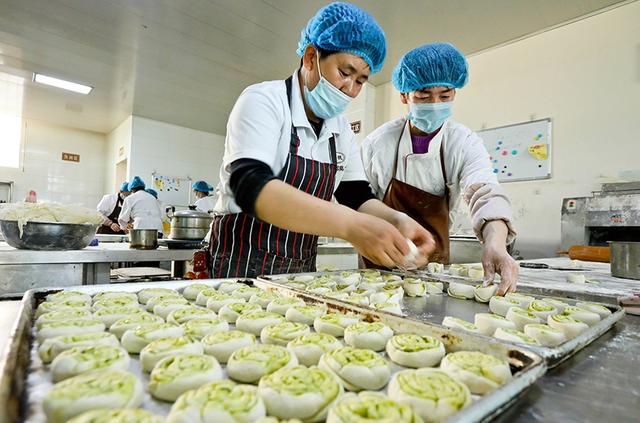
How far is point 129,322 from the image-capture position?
3.17ft

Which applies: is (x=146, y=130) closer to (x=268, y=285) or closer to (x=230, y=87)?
(x=230, y=87)

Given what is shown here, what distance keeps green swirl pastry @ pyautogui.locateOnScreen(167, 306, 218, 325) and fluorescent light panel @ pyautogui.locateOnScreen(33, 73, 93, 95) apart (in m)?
6.55

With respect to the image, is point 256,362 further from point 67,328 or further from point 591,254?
point 591,254

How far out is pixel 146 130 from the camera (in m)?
7.97

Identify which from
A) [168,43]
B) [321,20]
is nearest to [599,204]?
[321,20]

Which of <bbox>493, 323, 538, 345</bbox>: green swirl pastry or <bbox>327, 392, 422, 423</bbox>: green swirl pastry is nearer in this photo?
<bbox>327, 392, 422, 423</bbox>: green swirl pastry

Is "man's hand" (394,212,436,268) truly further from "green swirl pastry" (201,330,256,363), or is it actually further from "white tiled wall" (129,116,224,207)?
"white tiled wall" (129,116,224,207)

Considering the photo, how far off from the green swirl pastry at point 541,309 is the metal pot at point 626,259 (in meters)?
1.04

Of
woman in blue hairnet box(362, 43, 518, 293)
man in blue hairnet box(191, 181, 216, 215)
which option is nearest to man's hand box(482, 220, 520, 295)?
woman in blue hairnet box(362, 43, 518, 293)

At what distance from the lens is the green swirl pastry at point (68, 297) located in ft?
3.69

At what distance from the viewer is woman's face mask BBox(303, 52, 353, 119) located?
1583 mm

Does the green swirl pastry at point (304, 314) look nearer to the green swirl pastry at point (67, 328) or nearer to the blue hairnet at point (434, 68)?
the green swirl pastry at point (67, 328)

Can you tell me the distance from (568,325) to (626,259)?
1.33 m

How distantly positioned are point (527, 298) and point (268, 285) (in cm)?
95
